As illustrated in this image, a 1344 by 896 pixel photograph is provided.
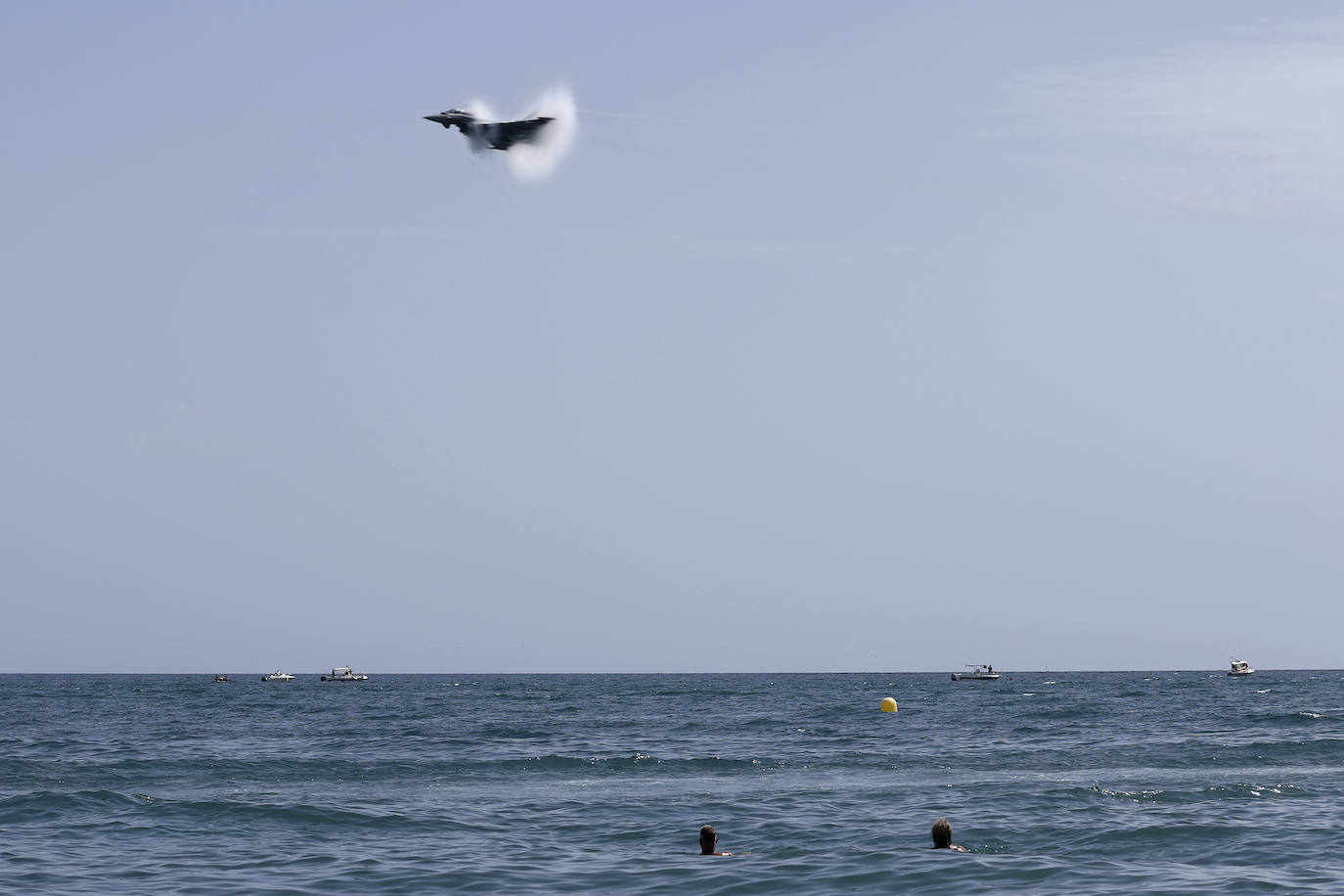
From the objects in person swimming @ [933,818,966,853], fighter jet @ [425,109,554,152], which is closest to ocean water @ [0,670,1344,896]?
person swimming @ [933,818,966,853]

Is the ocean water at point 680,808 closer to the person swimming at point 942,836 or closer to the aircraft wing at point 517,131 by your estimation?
the person swimming at point 942,836

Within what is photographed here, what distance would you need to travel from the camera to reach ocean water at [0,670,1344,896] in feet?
78.1

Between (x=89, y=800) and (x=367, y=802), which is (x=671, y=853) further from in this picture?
(x=89, y=800)

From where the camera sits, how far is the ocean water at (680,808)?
2381 cm

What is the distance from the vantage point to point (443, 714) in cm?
8988

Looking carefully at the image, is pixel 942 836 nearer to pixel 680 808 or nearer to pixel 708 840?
pixel 708 840

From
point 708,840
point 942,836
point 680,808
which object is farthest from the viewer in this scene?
point 680,808

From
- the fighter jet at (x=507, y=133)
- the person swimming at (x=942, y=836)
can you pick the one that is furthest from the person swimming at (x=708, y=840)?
the fighter jet at (x=507, y=133)

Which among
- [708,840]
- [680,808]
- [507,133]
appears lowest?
[680,808]

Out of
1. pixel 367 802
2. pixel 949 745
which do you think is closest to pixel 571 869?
pixel 367 802

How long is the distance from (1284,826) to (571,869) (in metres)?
15.2

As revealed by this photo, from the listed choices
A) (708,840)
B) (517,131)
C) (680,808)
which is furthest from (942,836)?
(517,131)

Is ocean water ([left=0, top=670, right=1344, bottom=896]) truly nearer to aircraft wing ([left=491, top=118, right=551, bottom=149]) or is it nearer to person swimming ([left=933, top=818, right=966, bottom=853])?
person swimming ([left=933, top=818, right=966, bottom=853])

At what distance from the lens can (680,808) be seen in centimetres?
3434
